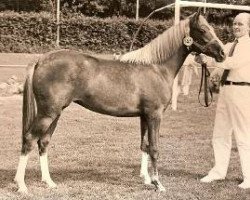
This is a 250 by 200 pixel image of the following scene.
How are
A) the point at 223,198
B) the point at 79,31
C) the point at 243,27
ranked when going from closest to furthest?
the point at 223,198 → the point at 243,27 → the point at 79,31

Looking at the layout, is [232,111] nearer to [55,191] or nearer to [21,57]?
[55,191]

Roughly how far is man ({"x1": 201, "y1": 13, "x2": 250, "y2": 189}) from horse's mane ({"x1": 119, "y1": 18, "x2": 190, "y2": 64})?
659 millimetres

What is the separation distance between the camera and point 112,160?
9312 mm

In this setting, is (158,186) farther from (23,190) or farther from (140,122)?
(23,190)

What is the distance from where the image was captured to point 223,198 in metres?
7.24

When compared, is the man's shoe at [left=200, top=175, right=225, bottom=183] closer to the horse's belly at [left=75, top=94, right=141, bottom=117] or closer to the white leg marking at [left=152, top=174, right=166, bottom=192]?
the white leg marking at [left=152, top=174, right=166, bottom=192]

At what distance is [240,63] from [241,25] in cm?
53

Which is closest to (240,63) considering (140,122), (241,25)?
(241,25)

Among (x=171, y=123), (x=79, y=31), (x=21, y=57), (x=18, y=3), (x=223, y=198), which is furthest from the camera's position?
(x=18, y=3)

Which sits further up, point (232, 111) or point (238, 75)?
point (238, 75)

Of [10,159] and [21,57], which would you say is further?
[21,57]

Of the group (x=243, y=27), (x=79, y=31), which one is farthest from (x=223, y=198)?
(x=79, y=31)

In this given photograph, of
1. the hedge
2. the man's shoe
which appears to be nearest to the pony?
the man's shoe

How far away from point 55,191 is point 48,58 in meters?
1.74
